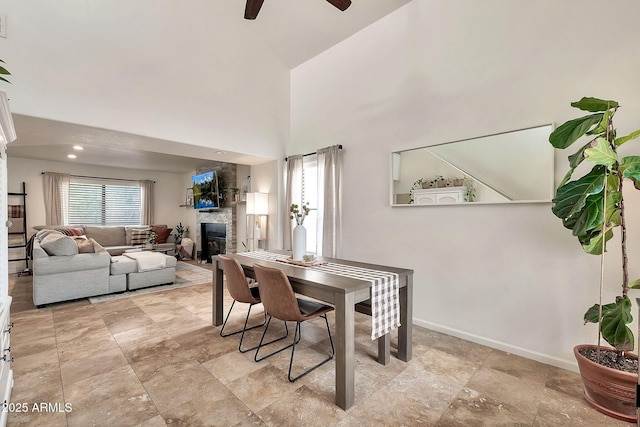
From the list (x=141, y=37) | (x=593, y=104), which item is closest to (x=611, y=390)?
(x=593, y=104)

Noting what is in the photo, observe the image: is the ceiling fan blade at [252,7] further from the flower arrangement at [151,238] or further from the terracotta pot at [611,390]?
the flower arrangement at [151,238]

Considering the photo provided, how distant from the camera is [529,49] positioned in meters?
2.33

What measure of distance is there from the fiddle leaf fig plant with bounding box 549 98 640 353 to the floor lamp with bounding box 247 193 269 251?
146 inches

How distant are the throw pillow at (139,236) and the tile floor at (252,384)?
13.4 ft

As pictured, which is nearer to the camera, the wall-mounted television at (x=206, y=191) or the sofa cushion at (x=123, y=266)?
the sofa cushion at (x=123, y=266)

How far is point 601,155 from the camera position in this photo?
1562 mm

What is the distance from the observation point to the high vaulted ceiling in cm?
257

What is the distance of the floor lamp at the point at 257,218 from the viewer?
15.1 ft

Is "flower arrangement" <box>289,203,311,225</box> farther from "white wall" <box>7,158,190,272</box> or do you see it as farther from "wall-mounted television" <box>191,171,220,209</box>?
"white wall" <box>7,158,190,272</box>

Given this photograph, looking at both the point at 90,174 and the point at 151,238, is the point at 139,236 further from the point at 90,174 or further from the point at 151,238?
the point at 90,174

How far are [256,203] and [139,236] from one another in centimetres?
397

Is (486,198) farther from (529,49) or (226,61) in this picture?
(226,61)

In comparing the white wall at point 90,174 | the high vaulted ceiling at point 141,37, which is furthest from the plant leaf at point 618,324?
the white wall at point 90,174

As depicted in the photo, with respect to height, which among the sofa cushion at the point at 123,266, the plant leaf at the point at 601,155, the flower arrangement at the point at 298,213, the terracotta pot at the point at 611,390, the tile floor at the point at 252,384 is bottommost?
the tile floor at the point at 252,384
